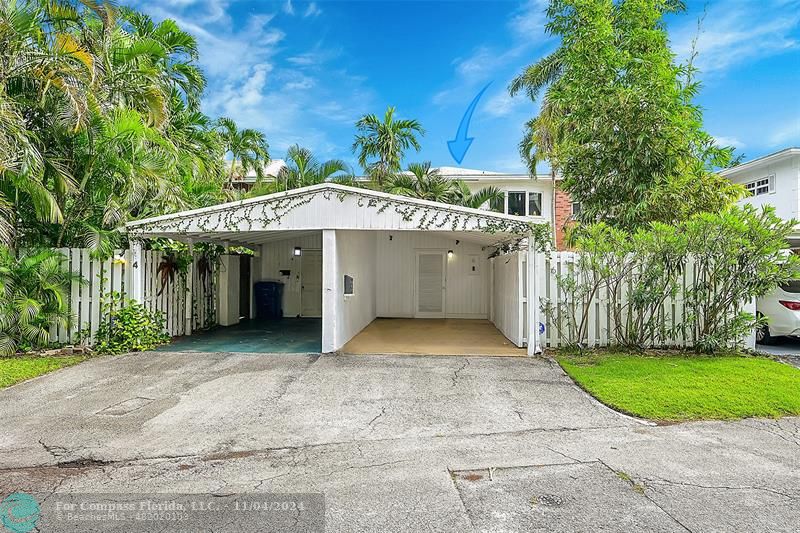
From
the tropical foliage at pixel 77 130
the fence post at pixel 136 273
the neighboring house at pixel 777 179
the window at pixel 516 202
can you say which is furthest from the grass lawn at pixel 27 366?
the neighboring house at pixel 777 179

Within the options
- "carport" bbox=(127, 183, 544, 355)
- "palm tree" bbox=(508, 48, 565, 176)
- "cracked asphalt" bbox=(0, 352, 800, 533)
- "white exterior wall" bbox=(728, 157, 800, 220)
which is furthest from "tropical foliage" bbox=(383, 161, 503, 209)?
"white exterior wall" bbox=(728, 157, 800, 220)

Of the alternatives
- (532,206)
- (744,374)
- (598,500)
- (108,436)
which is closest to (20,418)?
(108,436)

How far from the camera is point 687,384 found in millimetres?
6121

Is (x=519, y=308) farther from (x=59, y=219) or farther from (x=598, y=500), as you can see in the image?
(x=59, y=219)

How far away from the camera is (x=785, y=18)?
11805 mm

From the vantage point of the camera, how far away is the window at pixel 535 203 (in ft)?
58.9

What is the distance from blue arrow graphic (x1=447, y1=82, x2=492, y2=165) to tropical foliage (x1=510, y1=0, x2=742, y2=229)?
6684mm

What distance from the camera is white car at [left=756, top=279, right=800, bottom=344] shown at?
918 centimetres

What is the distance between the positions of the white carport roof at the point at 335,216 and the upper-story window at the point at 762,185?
43.1 ft

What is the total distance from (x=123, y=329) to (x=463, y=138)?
13.3m

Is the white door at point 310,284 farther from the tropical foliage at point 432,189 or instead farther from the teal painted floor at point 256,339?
the tropical foliage at point 432,189

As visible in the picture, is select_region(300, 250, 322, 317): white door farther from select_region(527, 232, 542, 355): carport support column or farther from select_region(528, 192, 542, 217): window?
select_region(528, 192, 542, 217): window

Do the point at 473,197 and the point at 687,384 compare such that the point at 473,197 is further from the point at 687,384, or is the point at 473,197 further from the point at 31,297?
the point at 31,297

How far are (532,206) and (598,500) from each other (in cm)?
1577
